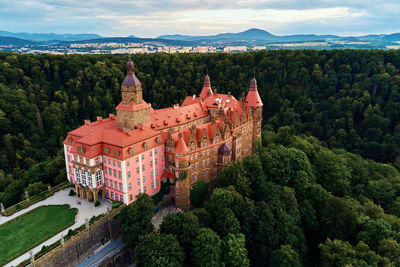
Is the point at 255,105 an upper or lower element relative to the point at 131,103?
lower

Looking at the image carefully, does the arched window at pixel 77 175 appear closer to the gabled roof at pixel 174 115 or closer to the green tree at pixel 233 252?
the gabled roof at pixel 174 115

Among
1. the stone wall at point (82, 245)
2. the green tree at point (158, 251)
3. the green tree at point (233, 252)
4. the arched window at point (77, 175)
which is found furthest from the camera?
the arched window at point (77, 175)

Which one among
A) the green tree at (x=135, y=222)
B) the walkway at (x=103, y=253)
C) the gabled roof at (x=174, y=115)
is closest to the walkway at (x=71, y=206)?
the walkway at (x=103, y=253)

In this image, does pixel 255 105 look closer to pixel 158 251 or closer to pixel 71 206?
pixel 158 251

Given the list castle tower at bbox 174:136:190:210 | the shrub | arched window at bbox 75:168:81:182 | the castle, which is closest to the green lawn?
arched window at bbox 75:168:81:182

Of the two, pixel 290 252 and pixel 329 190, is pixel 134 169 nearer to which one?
pixel 290 252

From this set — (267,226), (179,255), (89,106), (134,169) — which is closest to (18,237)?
(134,169)

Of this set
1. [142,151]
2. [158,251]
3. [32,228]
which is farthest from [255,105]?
[32,228]
